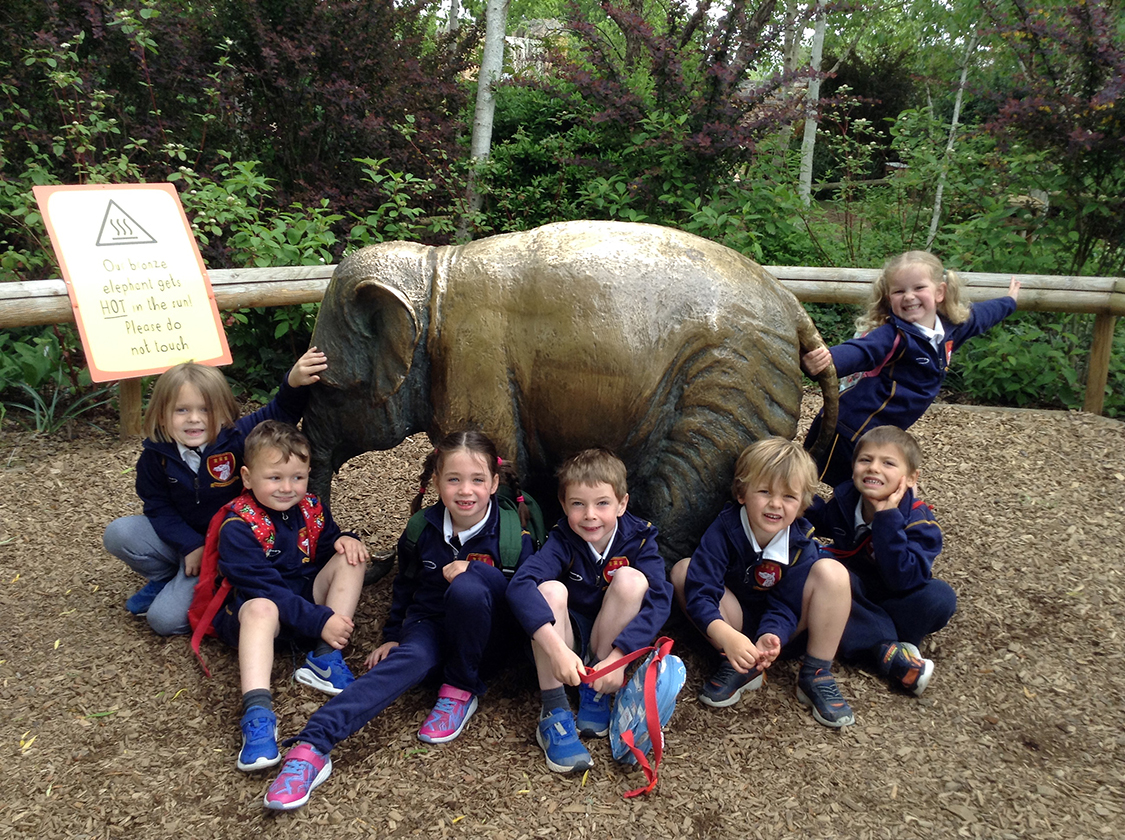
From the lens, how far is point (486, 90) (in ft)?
26.3

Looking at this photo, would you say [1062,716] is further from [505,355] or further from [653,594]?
[505,355]

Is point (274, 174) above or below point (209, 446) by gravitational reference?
above

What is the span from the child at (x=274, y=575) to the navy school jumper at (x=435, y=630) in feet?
0.68

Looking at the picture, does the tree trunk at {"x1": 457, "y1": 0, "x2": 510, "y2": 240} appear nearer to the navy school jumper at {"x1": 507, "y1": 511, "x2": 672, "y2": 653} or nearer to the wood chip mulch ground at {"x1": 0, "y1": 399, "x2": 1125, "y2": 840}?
the wood chip mulch ground at {"x1": 0, "y1": 399, "x2": 1125, "y2": 840}

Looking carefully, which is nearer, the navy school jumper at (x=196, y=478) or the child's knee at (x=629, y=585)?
the child's knee at (x=629, y=585)

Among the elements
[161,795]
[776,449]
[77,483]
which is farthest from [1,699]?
[776,449]

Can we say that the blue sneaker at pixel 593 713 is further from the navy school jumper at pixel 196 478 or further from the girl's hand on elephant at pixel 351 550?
the navy school jumper at pixel 196 478

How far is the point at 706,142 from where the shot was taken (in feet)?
20.7

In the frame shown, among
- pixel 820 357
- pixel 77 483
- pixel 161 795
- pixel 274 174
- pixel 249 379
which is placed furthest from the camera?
pixel 274 174

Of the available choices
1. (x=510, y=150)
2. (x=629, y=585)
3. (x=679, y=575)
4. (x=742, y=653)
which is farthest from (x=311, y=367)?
(x=510, y=150)

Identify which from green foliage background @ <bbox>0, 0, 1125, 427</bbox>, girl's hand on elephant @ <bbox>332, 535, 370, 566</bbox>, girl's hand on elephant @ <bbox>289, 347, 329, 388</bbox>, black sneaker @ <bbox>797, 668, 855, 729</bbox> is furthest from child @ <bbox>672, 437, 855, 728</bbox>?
green foliage background @ <bbox>0, 0, 1125, 427</bbox>

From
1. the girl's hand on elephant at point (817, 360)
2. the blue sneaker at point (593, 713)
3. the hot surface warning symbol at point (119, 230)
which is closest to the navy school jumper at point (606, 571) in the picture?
the blue sneaker at point (593, 713)

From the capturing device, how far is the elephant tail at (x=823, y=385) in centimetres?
271

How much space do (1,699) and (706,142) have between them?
18.5 ft
